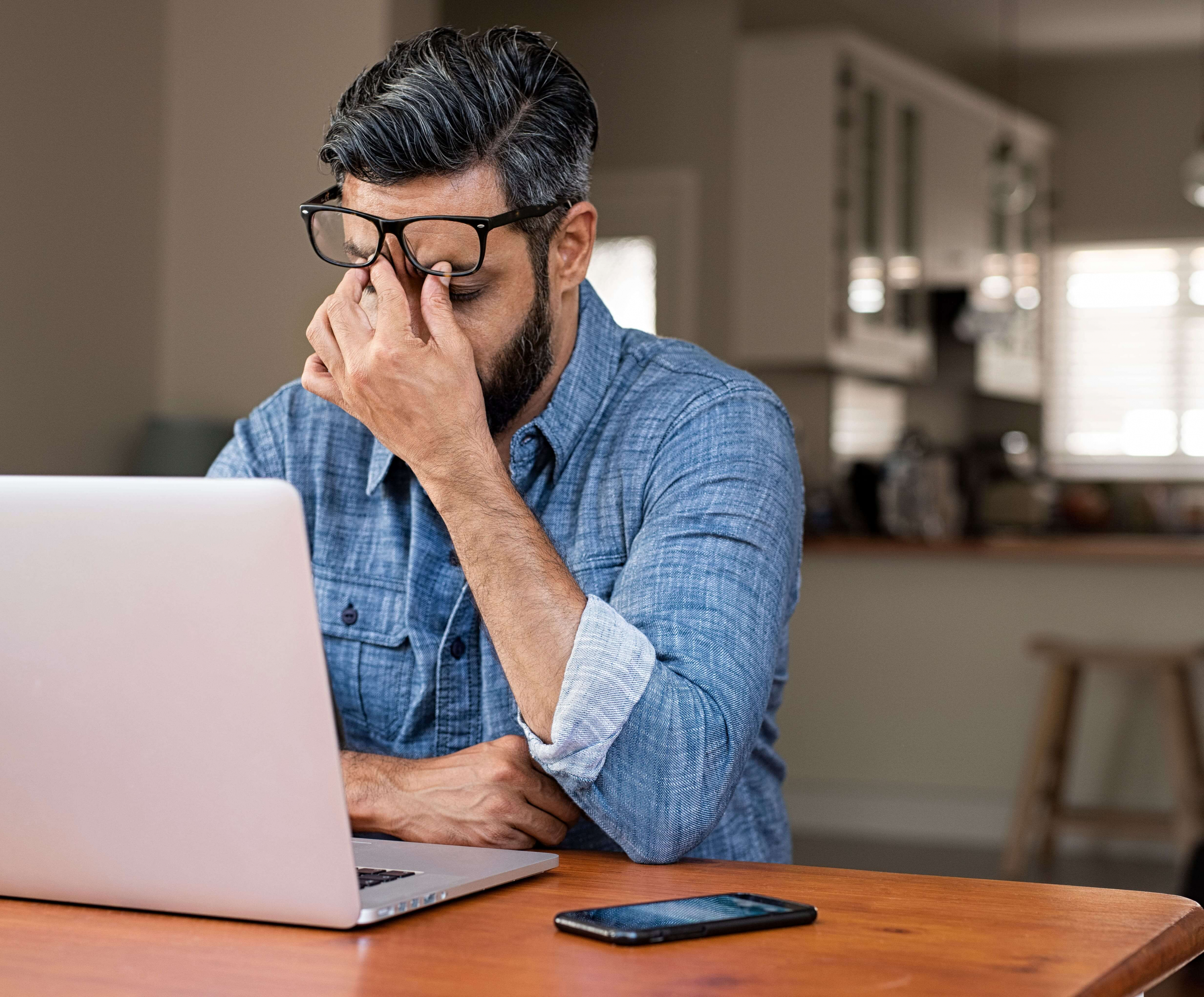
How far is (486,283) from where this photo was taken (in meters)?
1.23

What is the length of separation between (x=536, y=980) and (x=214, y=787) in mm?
210

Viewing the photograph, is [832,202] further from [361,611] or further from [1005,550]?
[361,611]

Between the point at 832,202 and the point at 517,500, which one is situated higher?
the point at 832,202

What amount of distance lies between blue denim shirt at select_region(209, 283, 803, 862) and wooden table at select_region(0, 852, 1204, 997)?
0.13 metres

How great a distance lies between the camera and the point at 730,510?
1145mm

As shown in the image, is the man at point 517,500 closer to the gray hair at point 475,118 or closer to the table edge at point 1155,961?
the gray hair at point 475,118

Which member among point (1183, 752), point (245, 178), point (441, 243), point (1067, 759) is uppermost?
point (245, 178)

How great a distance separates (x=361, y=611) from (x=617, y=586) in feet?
0.88

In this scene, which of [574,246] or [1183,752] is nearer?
[574,246]

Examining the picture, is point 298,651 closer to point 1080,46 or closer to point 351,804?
point 351,804

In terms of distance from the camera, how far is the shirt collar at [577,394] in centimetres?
131

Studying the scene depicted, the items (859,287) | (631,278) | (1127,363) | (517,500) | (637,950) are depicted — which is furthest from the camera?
(1127,363)

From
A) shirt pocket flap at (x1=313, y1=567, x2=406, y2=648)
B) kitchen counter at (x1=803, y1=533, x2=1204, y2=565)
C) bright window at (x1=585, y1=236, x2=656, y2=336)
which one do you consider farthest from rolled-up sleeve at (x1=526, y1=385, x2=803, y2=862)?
bright window at (x1=585, y1=236, x2=656, y2=336)

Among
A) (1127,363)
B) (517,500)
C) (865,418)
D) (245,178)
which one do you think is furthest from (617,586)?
(1127,363)
